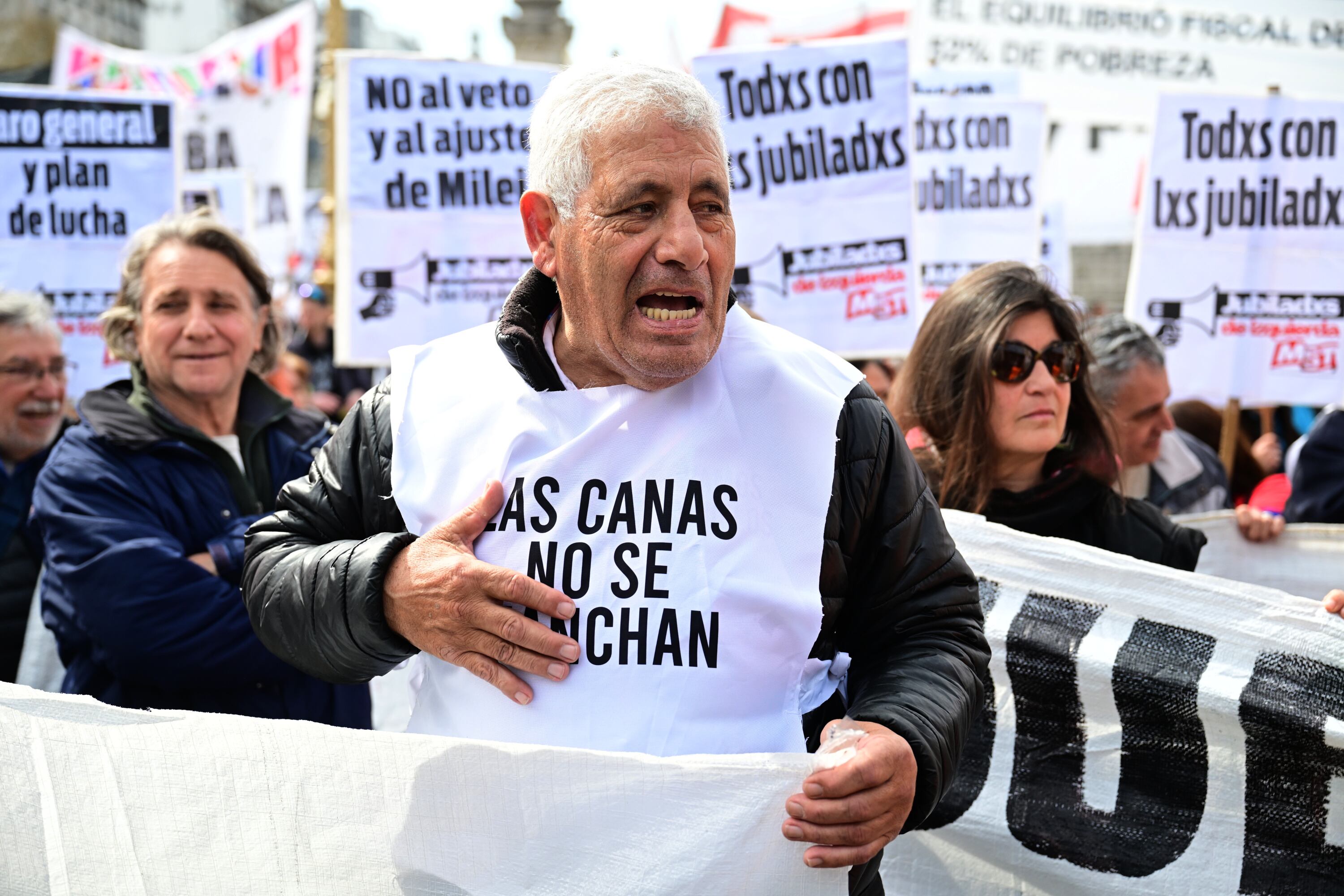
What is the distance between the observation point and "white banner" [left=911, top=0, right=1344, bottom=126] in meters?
9.53

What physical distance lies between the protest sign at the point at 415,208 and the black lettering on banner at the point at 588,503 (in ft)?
14.4

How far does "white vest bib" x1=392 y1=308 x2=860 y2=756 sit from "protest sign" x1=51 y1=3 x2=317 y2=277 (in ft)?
26.2

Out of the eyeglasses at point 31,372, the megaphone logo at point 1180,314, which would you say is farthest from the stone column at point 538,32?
the eyeglasses at point 31,372

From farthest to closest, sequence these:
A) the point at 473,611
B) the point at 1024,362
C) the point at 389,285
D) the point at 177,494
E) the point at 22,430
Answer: the point at 389,285 < the point at 22,430 < the point at 1024,362 < the point at 177,494 < the point at 473,611

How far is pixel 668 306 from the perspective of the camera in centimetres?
184

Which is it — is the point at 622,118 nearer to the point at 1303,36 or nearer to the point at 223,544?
the point at 223,544

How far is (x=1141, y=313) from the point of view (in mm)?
6359

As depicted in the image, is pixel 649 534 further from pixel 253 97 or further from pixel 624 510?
pixel 253 97

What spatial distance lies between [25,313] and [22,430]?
0.36 m

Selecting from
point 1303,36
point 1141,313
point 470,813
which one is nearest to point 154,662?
point 470,813

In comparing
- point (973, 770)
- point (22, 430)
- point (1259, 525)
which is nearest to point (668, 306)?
point (973, 770)

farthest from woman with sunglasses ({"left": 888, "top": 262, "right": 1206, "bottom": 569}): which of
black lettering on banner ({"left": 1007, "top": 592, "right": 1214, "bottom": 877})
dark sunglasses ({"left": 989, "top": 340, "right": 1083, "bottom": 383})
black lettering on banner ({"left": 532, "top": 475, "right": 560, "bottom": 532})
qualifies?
black lettering on banner ({"left": 532, "top": 475, "right": 560, "bottom": 532})

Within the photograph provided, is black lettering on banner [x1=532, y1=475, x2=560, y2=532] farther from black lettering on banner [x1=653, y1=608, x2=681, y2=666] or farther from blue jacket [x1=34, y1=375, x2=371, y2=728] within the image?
blue jacket [x1=34, y1=375, x2=371, y2=728]

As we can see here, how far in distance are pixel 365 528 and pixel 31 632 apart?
166 cm
